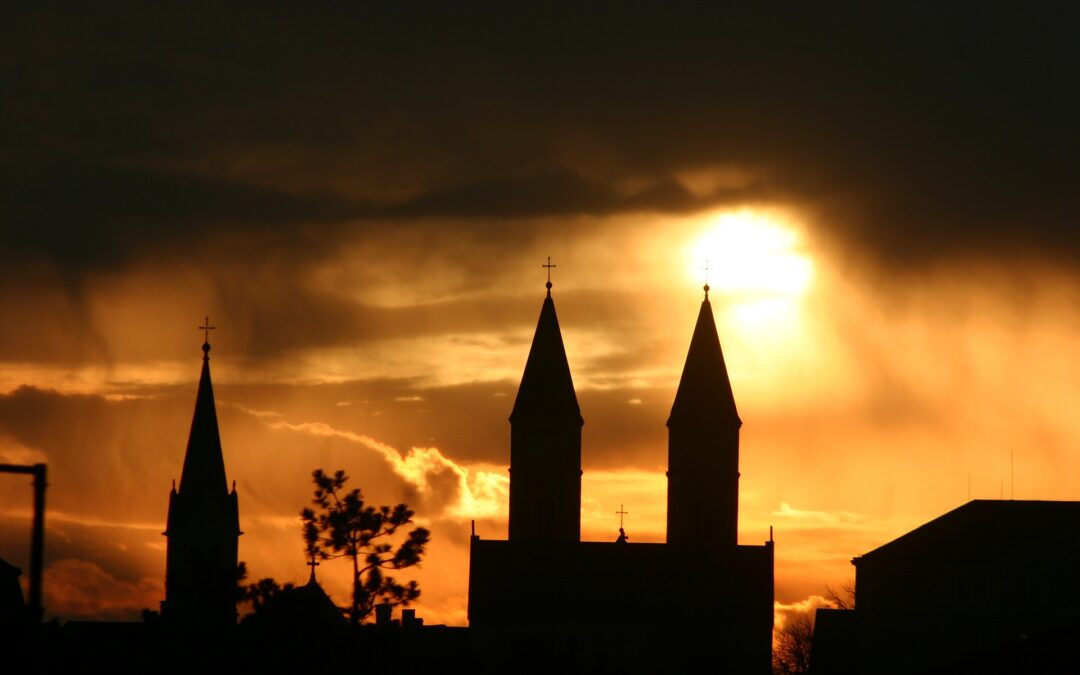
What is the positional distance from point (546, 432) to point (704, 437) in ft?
22.9

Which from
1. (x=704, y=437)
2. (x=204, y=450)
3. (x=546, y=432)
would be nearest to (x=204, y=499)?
(x=204, y=450)

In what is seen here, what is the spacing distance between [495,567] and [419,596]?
4594cm

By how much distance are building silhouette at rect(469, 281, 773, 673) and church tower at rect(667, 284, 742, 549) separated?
1.8 inches

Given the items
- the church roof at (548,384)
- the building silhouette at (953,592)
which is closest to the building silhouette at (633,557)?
the church roof at (548,384)

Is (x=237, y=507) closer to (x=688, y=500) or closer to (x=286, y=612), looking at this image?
(x=688, y=500)

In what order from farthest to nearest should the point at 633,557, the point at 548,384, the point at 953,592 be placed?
the point at 633,557, the point at 548,384, the point at 953,592

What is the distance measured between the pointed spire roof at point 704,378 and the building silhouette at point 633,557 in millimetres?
44

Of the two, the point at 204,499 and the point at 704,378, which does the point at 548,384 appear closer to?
the point at 704,378

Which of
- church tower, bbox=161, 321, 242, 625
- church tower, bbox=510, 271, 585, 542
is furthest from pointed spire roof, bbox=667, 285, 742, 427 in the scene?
church tower, bbox=161, 321, 242, 625

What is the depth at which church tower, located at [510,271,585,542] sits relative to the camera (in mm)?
103375

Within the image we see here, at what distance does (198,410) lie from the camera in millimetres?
111312

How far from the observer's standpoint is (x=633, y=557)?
110 meters

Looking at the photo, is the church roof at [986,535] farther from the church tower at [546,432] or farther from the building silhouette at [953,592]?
the church tower at [546,432]

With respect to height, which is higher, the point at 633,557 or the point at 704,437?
the point at 704,437
